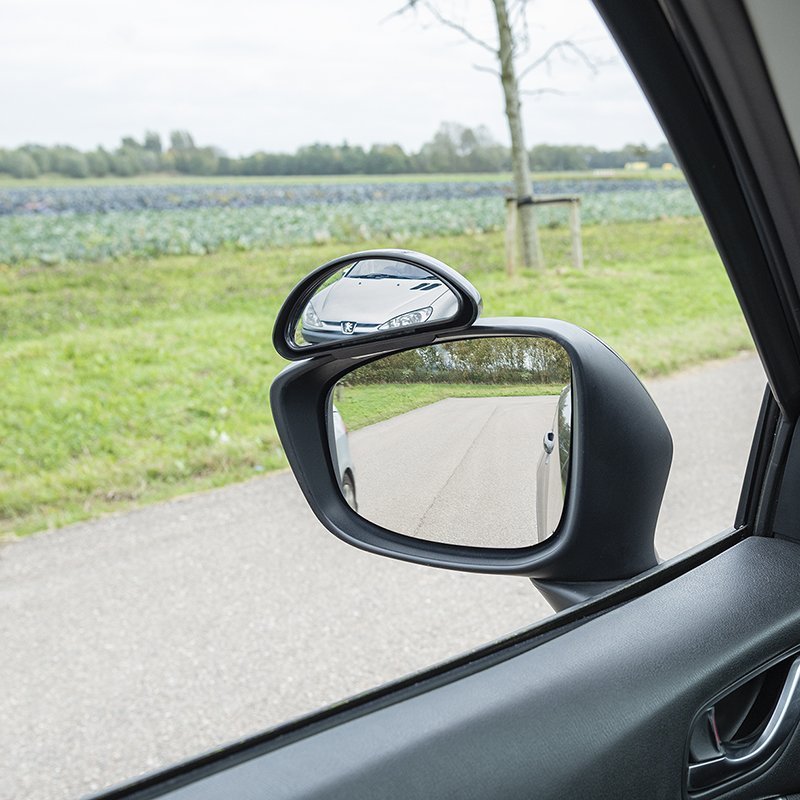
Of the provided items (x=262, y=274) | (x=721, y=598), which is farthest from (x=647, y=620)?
(x=262, y=274)

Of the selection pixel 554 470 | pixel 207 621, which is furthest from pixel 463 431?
pixel 207 621

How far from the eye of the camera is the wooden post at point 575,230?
20.4 feet

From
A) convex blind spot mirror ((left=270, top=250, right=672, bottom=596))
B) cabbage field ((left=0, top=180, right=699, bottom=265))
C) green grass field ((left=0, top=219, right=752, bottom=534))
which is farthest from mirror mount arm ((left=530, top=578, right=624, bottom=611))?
cabbage field ((left=0, top=180, right=699, bottom=265))

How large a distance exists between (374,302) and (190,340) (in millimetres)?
4619

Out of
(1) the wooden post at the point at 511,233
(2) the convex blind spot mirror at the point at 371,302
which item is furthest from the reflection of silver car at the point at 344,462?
(1) the wooden post at the point at 511,233

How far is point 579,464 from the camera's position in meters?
0.96

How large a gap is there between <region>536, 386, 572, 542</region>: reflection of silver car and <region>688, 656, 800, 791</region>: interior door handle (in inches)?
12.1

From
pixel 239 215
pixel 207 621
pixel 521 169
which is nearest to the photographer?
pixel 207 621

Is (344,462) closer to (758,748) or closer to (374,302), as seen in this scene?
(374,302)

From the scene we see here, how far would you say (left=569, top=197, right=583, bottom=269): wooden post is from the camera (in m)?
6.20

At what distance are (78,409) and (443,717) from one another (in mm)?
4295

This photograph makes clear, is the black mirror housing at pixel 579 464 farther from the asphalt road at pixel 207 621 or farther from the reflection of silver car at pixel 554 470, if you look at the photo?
the asphalt road at pixel 207 621

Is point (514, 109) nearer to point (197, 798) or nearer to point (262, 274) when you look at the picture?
point (262, 274)

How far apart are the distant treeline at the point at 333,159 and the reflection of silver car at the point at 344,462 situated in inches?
40.0
